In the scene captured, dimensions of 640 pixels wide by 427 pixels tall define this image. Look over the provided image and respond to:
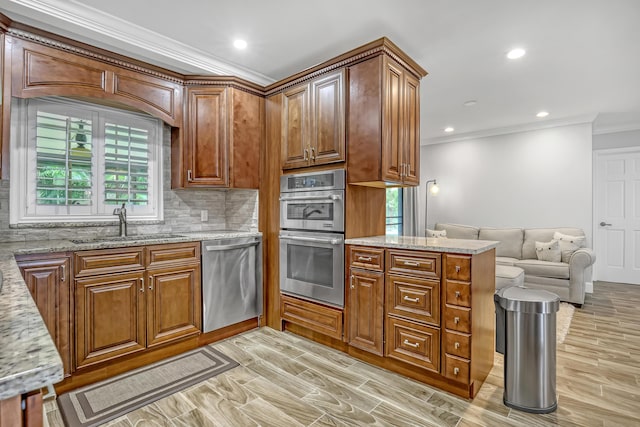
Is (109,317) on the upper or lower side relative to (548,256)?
lower

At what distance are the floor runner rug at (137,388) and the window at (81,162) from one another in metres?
1.37

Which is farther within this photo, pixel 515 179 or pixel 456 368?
pixel 515 179

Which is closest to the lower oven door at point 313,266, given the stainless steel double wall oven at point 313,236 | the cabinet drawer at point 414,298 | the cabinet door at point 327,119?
the stainless steel double wall oven at point 313,236

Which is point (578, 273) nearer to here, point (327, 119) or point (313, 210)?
point (313, 210)

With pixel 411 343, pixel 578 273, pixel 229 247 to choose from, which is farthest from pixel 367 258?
pixel 578 273

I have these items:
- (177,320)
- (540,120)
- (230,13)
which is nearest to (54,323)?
(177,320)

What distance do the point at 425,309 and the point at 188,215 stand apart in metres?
2.57

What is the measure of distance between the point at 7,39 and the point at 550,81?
4.85 metres

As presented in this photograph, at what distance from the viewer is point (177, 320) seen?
9.14ft

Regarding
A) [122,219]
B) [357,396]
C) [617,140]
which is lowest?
[357,396]

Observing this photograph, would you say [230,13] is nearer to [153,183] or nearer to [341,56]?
[341,56]

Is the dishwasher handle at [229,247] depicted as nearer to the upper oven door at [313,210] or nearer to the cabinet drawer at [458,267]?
the upper oven door at [313,210]

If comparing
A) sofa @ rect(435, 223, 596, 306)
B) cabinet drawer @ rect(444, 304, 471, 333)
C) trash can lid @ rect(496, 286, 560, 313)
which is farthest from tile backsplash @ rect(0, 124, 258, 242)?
sofa @ rect(435, 223, 596, 306)

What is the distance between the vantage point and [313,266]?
3021 mm
